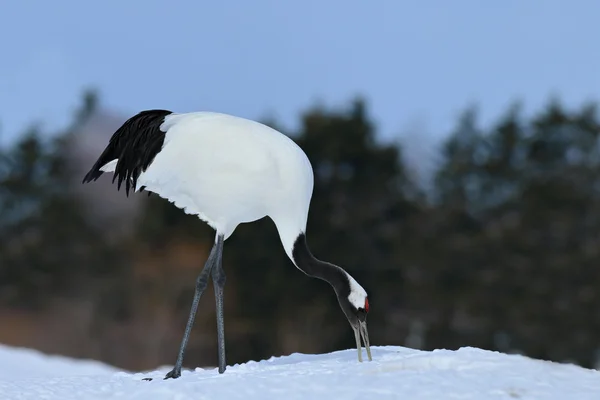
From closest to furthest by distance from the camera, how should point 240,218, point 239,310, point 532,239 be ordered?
point 240,218 < point 239,310 < point 532,239

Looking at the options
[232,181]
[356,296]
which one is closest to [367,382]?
[356,296]

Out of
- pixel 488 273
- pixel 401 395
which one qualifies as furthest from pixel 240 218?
pixel 488 273

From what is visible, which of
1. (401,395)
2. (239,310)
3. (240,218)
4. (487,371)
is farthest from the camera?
(239,310)

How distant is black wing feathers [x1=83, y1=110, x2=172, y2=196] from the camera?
9.22 m

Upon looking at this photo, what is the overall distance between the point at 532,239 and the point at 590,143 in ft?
12.6

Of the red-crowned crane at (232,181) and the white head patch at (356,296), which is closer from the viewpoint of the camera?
the red-crowned crane at (232,181)

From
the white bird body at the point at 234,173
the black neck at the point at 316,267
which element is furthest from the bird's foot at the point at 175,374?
the black neck at the point at 316,267

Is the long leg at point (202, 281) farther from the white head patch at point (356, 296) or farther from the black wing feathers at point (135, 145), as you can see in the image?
the white head patch at point (356, 296)

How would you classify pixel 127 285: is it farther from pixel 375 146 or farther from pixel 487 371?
pixel 487 371

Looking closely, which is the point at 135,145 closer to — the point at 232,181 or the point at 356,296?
the point at 232,181

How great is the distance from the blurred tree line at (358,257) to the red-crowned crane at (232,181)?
15340mm

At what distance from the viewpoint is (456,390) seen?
695cm

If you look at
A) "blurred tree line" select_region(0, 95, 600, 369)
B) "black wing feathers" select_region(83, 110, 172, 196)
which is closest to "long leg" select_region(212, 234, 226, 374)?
"black wing feathers" select_region(83, 110, 172, 196)

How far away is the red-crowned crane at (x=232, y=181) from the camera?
8.62 meters
